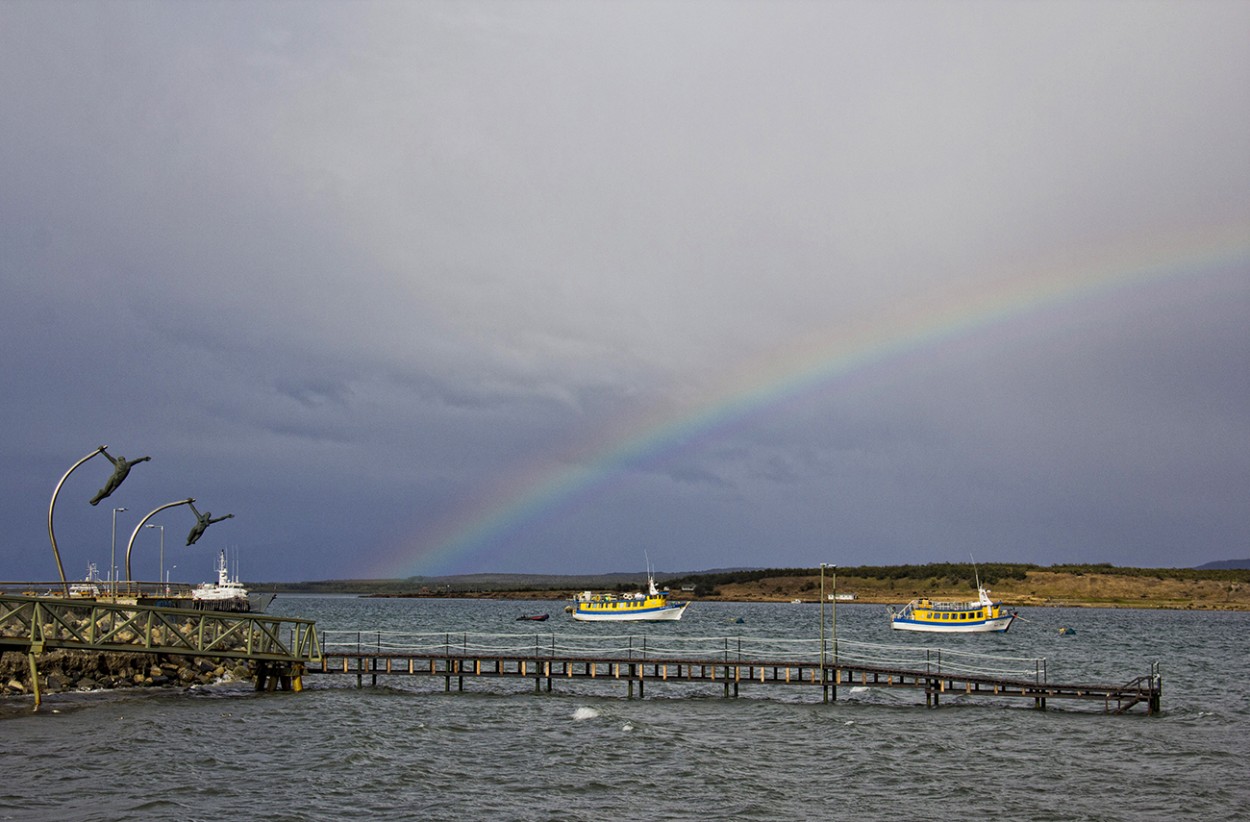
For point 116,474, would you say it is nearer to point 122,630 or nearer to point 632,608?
point 122,630

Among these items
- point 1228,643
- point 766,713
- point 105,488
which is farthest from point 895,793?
point 1228,643

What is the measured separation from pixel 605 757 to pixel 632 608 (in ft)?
335

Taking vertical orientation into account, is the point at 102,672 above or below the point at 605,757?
above

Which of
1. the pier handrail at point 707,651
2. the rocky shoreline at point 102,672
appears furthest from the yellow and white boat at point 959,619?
the rocky shoreline at point 102,672

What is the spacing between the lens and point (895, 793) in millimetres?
29625

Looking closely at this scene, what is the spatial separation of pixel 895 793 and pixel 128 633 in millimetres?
41422

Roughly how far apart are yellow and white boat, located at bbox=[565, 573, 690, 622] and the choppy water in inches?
3179

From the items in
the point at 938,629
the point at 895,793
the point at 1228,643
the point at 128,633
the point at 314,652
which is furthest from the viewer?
the point at 938,629

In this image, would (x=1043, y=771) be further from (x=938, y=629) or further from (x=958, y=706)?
(x=938, y=629)

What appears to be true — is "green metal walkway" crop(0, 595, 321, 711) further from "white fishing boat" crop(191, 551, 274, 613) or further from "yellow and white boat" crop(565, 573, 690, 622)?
"yellow and white boat" crop(565, 573, 690, 622)

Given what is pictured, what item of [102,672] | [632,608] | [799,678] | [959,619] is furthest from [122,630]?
[959,619]

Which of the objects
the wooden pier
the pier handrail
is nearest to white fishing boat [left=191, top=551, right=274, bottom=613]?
the pier handrail

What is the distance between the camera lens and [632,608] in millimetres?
135625

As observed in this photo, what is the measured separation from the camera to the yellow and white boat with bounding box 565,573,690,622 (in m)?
133
